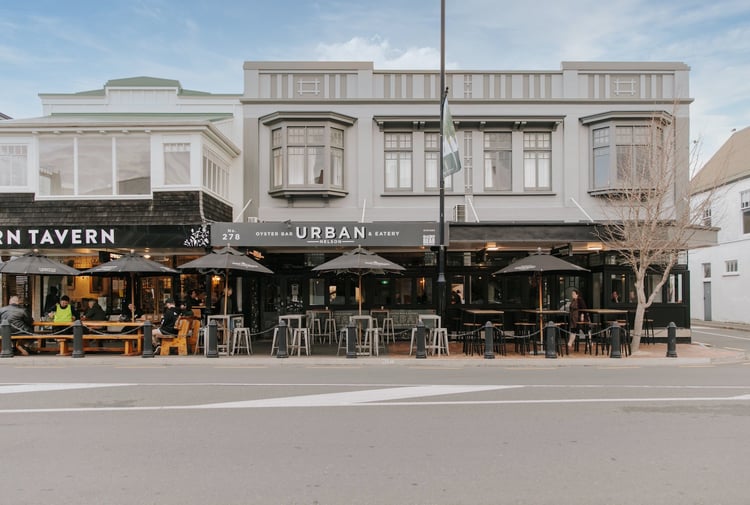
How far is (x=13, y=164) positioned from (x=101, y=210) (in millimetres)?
3210

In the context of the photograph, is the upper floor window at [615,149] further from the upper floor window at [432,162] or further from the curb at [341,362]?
the curb at [341,362]

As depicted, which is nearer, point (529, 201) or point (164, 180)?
point (164, 180)

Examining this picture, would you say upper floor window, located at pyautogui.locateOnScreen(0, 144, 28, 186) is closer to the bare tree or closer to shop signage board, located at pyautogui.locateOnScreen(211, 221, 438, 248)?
shop signage board, located at pyautogui.locateOnScreen(211, 221, 438, 248)

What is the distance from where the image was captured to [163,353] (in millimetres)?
14672

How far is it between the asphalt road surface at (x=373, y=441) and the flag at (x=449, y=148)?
6210 mm

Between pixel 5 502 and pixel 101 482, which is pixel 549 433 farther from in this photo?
pixel 5 502

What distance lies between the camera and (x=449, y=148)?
583 inches

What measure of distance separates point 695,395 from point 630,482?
506cm

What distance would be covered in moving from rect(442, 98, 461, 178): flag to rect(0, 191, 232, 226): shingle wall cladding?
23.6 feet

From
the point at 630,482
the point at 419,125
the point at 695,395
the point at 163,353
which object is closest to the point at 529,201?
the point at 419,125

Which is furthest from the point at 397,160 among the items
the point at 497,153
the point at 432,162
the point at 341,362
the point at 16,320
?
the point at 16,320

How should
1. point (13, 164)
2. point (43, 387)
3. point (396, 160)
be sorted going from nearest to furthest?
1. point (43, 387)
2. point (13, 164)
3. point (396, 160)

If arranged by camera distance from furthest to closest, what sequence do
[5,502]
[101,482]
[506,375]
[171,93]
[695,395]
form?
[171,93], [506,375], [695,395], [101,482], [5,502]

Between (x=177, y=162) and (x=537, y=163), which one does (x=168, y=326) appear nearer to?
(x=177, y=162)
